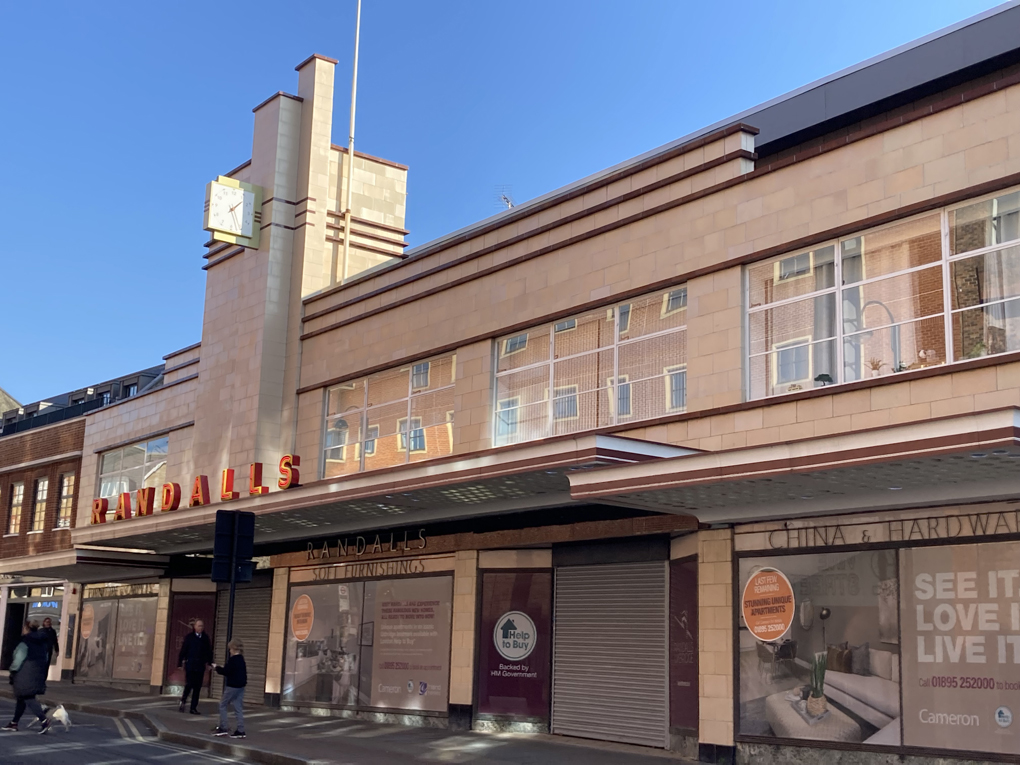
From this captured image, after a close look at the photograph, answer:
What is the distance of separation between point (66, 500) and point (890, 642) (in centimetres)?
2857

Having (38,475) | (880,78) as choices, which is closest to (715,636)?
(880,78)

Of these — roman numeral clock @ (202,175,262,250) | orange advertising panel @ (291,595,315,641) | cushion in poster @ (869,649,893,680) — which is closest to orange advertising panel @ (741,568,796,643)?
cushion in poster @ (869,649,893,680)

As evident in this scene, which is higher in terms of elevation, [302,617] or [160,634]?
[302,617]

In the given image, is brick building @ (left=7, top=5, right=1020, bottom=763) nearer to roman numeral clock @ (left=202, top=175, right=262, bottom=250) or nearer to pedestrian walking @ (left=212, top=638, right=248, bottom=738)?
roman numeral clock @ (left=202, top=175, right=262, bottom=250)

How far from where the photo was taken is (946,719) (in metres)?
12.4

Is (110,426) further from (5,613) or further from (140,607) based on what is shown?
(5,613)

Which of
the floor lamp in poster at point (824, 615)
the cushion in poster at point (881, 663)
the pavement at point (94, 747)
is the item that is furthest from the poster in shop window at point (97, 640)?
the cushion in poster at point (881, 663)

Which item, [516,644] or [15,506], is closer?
[516,644]

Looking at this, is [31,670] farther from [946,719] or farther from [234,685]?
[946,719]

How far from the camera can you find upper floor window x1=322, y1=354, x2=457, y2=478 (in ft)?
67.4

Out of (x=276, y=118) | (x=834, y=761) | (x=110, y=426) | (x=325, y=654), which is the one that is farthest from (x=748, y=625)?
(x=110, y=426)

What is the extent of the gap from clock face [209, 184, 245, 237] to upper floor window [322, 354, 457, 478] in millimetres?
4915

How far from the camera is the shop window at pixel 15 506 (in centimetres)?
3753

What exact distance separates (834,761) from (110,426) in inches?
966
